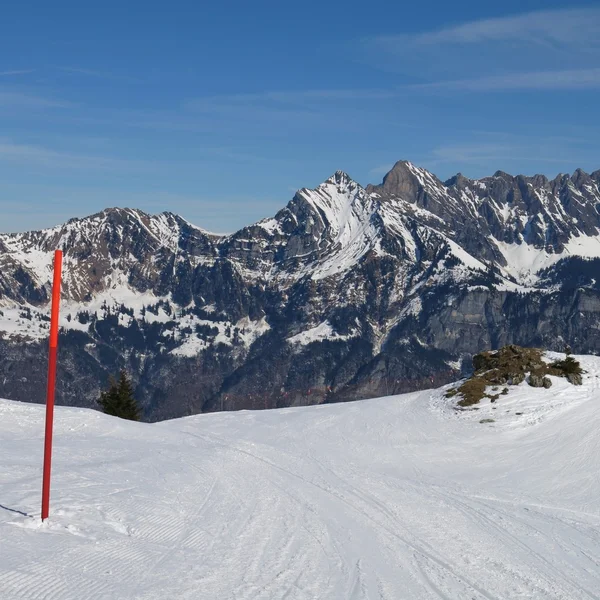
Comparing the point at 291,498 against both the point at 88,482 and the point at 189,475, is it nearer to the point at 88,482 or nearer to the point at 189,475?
the point at 189,475

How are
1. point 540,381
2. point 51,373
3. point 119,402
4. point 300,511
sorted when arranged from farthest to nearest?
1. point 119,402
2. point 540,381
3. point 300,511
4. point 51,373

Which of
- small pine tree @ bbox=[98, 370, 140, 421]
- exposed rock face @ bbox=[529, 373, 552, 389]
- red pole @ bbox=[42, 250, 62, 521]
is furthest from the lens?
small pine tree @ bbox=[98, 370, 140, 421]

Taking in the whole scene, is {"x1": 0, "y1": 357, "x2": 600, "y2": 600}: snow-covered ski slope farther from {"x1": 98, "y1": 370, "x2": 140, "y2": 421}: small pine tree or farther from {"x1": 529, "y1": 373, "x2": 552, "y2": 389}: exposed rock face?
{"x1": 98, "y1": 370, "x2": 140, "y2": 421}: small pine tree

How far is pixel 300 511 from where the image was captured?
1992 centimetres

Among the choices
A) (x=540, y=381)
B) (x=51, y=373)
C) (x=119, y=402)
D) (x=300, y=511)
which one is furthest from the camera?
(x=119, y=402)

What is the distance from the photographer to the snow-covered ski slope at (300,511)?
45.1 ft

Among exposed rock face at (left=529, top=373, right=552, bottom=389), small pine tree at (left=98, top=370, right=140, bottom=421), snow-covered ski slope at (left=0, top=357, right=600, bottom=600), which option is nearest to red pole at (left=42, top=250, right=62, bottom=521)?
snow-covered ski slope at (left=0, top=357, right=600, bottom=600)

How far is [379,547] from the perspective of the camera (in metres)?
16.7

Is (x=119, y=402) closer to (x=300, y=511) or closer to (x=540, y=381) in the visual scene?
(x=540, y=381)

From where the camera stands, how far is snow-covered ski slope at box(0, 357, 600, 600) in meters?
13.7

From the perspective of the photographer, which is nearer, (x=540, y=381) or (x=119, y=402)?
(x=540, y=381)

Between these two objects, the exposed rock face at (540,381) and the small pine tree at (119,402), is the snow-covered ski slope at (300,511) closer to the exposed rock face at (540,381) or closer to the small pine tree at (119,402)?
the exposed rock face at (540,381)

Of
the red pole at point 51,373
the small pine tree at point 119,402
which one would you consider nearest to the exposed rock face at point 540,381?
the small pine tree at point 119,402

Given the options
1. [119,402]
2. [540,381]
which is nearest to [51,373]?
[540,381]
